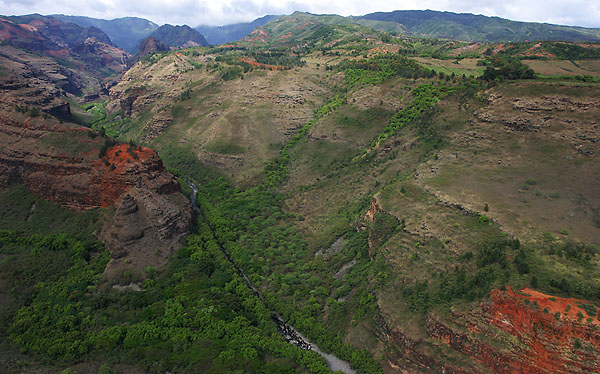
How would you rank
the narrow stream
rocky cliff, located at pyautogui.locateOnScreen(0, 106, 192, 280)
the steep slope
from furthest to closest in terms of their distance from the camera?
rocky cliff, located at pyautogui.locateOnScreen(0, 106, 192, 280), the steep slope, the narrow stream

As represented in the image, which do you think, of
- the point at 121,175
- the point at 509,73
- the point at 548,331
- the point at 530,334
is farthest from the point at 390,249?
the point at 121,175

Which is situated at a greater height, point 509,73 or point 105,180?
point 509,73

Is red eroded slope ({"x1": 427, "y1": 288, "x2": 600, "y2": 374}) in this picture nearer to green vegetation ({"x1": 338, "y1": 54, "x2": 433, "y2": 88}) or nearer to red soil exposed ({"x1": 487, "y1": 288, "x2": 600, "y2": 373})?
red soil exposed ({"x1": 487, "y1": 288, "x2": 600, "y2": 373})

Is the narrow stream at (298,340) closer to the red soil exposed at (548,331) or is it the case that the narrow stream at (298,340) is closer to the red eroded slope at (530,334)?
the red eroded slope at (530,334)

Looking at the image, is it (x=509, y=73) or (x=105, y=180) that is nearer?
(x=105, y=180)

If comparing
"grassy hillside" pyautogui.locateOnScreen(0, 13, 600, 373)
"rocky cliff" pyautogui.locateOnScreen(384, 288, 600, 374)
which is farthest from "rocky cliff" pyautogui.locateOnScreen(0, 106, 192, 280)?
"rocky cliff" pyautogui.locateOnScreen(384, 288, 600, 374)

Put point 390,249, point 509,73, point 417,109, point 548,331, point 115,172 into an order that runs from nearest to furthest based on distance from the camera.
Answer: point 548,331 < point 390,249 < point 115,172 < point 509,73 < point 417,109

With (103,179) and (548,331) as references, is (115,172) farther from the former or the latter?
(548,331)

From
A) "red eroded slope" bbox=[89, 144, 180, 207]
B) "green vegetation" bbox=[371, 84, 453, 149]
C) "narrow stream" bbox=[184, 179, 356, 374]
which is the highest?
"green vegetation" bbox=[371, 84, 453, 149]

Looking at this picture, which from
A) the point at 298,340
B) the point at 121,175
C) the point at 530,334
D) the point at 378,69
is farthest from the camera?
the point at 378,69

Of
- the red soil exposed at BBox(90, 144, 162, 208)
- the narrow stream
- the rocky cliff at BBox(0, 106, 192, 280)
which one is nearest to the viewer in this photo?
the narrow stream

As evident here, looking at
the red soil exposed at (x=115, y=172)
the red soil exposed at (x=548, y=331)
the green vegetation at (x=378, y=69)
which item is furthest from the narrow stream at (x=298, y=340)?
the green vegetation at (x=378, y=69)

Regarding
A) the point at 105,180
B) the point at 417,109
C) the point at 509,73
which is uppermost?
the point at 509,73
